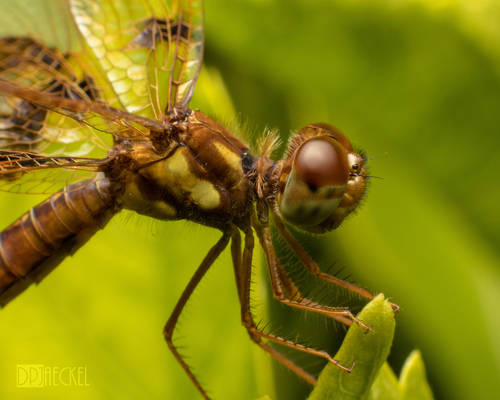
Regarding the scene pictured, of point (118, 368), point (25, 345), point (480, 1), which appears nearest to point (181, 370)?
point (118, 368)

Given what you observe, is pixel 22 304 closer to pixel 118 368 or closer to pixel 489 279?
pixel 118 368

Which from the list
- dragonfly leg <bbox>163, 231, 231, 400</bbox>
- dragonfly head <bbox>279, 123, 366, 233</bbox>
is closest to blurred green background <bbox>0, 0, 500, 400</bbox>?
dragonfly leg <bbox>163, 231, 231, 400</bbox>

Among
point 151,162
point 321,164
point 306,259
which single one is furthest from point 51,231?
point 321,164

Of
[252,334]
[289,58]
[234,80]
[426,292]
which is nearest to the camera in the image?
[252,334]

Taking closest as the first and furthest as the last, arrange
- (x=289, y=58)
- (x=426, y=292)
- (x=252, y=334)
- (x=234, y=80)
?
1. (x=252, y=334)
2. (x=426, y=292)
3. (x=289, y=58)
4. (x=234, y=80)

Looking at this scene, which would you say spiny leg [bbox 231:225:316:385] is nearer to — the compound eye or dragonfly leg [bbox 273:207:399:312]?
dragonfly leg [bbox 273:207:399:312]

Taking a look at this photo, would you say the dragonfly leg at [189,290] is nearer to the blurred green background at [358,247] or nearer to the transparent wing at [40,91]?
the blurred green background at [358,247]

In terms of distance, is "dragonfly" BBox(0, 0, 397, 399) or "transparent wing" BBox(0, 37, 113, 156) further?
"transparent wing" BBox(0, 37, 113, 156)
